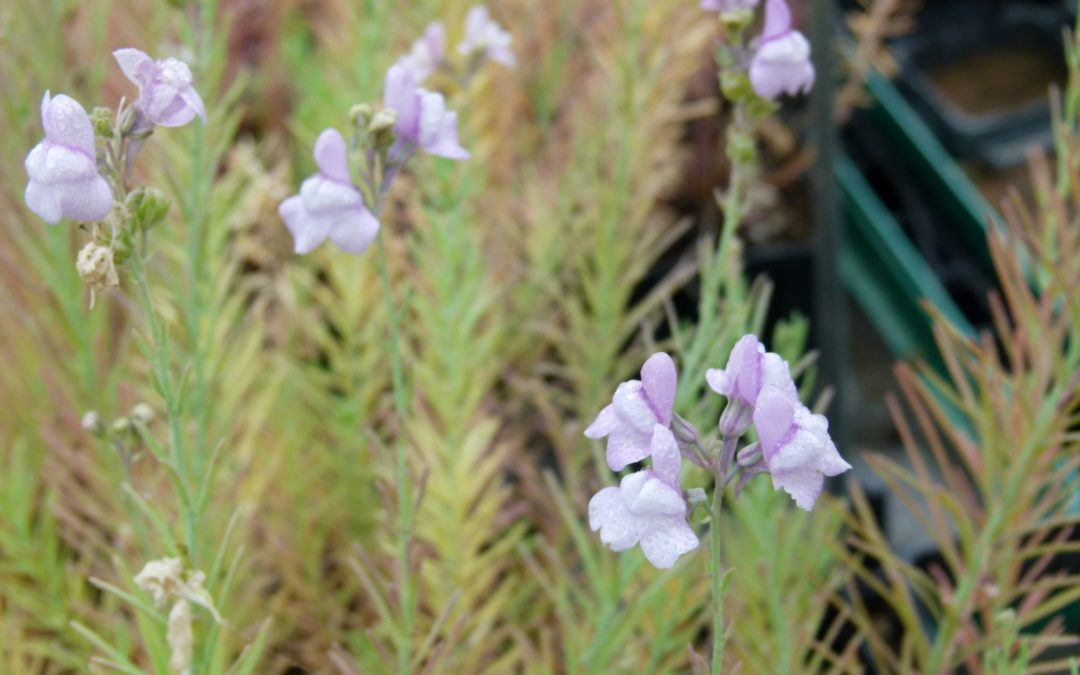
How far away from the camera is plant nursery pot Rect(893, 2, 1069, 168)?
1.18 meters

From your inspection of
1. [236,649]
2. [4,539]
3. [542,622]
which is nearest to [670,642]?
[542,622]

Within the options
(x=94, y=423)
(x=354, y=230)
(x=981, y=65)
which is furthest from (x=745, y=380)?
(x=981, y=65)

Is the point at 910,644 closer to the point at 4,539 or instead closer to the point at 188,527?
the point at 188,527

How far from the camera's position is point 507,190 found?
28.6 inches

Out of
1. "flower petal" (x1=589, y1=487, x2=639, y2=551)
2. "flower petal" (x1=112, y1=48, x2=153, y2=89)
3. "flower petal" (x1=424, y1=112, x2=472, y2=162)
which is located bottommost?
"flower petal" (x1=589, y1=487, x2=639, y2=551)

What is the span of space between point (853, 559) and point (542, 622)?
137 mm

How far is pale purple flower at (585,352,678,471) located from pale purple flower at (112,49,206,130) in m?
0.14

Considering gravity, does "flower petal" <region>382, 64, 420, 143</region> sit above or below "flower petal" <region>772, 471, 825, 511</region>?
above

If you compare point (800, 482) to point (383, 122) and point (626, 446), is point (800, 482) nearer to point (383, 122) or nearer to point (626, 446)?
point (626, 446)

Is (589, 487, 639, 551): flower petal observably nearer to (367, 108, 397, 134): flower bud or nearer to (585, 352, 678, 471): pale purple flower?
(585, 352, 678, 471): pale purple flower

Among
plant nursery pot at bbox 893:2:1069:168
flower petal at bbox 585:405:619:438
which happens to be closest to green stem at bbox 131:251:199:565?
flower petal at bbox 585:405:619:438

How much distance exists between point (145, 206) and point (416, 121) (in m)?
0.10

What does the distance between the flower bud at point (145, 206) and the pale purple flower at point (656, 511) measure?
16cm

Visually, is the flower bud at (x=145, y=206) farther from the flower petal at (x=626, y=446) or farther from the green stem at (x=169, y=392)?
the flower petal at (x=626, y=446)
